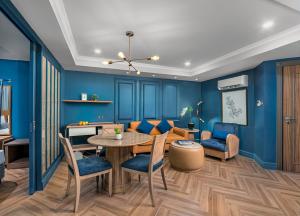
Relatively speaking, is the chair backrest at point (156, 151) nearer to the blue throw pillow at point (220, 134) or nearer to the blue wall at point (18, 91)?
the blue throw pillow at point (220, 134)

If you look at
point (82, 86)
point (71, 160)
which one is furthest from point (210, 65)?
point (71, 160)

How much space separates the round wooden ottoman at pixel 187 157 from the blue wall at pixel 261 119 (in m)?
1.57

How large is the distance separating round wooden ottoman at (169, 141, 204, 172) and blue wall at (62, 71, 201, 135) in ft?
7.10

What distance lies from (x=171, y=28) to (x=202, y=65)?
2394 mm

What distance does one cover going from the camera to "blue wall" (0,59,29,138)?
381 cm

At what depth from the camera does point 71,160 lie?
208 centimetres

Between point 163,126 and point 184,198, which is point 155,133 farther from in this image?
point 184,198

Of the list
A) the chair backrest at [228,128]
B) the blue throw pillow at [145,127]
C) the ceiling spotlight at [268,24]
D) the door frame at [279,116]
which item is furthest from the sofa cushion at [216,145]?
the ceiling spotlight at [268,24]

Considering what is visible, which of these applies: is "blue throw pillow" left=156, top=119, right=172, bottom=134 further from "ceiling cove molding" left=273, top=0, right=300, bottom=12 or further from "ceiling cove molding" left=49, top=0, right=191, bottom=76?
"ceiling cove molding" left=273, top=0, right=300, bottom=12

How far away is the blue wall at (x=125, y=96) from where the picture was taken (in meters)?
4.50

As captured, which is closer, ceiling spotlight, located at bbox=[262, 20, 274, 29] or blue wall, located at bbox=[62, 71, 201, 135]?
ceiling spotlight, located at bbox=[262, 20, 274, 29]

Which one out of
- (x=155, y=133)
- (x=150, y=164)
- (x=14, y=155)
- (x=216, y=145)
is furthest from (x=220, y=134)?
(x=14, y=155)

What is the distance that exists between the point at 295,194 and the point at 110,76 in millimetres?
4780

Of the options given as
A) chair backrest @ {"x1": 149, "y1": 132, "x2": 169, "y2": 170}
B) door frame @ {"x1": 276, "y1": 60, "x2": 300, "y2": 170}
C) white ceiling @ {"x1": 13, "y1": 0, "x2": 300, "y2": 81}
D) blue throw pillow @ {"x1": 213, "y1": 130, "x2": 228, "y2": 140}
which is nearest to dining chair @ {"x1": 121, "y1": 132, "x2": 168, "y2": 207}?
chair backrest @ {"x1": 149, "y1": 132, "x2": 169, "y2": 170}
